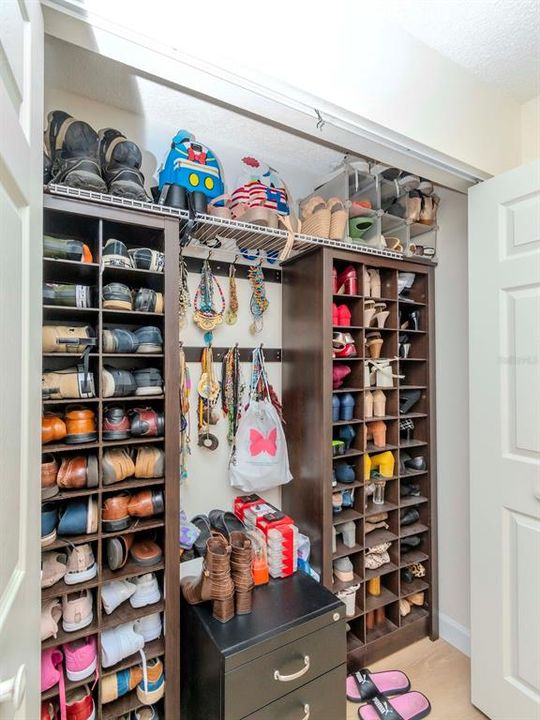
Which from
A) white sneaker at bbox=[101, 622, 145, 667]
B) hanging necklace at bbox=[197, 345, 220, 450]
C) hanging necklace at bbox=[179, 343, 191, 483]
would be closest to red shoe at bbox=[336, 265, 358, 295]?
hanging necklace at bbox=[197, 345, 220, 450]

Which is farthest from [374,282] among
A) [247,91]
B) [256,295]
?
[247,91]

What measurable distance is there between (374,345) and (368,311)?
179mm

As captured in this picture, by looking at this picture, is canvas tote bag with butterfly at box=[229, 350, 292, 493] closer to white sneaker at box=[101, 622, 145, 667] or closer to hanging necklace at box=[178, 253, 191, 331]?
hanging necklace at box=[178, 253, 191, 331]

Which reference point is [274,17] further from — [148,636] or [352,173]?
[148,636]

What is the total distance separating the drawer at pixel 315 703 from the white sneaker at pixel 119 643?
1.37 feet

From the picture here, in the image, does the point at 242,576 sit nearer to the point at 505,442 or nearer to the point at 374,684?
the point at 374,684

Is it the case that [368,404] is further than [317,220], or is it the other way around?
[368,404]

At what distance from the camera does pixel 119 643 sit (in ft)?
3.85

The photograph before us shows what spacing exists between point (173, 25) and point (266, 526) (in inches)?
63.8

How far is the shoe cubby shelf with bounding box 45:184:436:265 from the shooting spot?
114cm

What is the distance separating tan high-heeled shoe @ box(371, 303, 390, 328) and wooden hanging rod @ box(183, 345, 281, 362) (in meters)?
0.51

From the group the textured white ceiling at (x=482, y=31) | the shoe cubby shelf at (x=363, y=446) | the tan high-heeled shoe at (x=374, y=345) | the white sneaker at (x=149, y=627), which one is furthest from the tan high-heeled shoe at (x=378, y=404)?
the textured white ceiling at (x=482, y=31)

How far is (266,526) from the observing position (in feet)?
4.91

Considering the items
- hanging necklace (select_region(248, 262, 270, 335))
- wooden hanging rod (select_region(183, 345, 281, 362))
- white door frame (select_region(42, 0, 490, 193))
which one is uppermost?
white door frame (select_region(42, 0, 490, 193))
